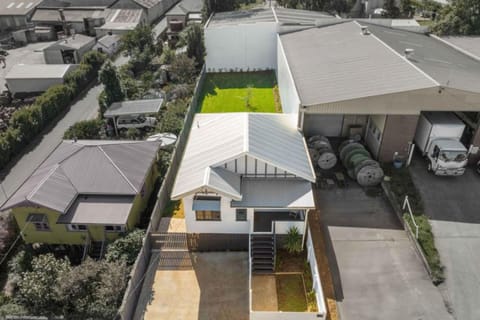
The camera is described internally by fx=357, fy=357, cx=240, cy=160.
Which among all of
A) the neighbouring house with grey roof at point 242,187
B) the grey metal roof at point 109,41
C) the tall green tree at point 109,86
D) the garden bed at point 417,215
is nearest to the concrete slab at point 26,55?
the grey metal roof at point 109,41

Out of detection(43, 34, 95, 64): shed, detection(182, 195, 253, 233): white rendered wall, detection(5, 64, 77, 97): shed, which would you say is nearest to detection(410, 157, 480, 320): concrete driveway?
detection(182, 195, 253, 233): white rendered wall

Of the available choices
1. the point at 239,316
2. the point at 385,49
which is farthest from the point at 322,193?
the point at 385,49

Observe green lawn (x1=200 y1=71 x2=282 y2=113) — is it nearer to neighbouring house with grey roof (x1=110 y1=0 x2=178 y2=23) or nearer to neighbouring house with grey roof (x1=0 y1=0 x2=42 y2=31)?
neighbouring house with grey roof (x1=110 y1=0 x2=178 y2=23)

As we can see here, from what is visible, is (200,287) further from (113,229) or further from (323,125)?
(323,125)

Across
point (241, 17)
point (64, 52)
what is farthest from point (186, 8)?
point (64, 52)

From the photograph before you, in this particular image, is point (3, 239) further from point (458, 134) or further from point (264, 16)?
point (264, 16)

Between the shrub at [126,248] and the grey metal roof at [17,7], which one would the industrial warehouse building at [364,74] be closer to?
the shrub at [126,248]
